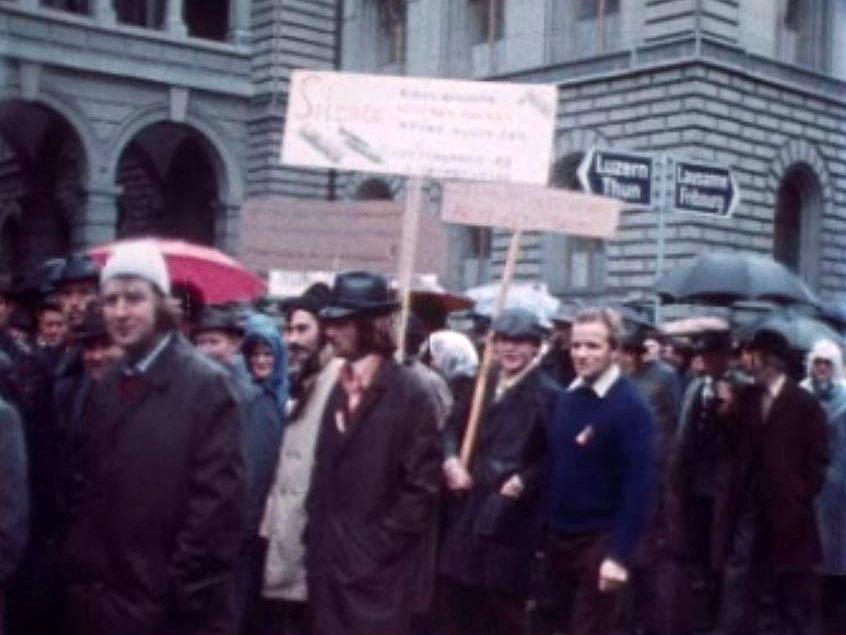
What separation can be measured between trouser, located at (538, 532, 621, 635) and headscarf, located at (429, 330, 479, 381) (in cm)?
205

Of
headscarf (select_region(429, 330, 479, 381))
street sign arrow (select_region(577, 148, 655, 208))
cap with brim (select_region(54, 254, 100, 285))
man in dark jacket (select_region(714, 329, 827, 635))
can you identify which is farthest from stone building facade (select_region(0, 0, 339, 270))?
man in dark jacket (select_region(714, 329, 827, 635))

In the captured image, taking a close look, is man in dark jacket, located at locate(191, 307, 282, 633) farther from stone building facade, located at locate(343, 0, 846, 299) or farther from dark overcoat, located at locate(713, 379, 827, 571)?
stone building facade, located at locate(343, 0, 846, 299)

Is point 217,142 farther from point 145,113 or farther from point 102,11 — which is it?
point 102,11

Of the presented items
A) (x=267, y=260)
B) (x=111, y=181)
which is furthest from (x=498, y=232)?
(x=267, y=260)

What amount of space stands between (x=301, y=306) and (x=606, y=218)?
5.51ft

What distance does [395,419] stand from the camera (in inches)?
199

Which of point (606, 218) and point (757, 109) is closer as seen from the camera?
point (606, 218)

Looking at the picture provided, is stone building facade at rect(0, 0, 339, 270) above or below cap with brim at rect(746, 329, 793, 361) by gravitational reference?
above

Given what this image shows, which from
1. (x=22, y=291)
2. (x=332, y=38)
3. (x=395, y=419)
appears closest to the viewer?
(x=395, y=419)

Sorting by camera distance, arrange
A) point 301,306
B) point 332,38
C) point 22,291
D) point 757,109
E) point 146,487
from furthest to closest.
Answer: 1. point 332,38
2. point 757,109
3. point 22,291
4. point 301,306
5. point 146,487

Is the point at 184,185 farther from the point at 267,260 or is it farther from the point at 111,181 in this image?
the point at 267,260

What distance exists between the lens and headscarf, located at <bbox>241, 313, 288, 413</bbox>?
256 inches

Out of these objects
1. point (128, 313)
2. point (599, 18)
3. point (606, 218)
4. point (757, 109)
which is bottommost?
point (128, 313)

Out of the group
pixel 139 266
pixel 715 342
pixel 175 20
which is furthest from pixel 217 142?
pixel 139 266
